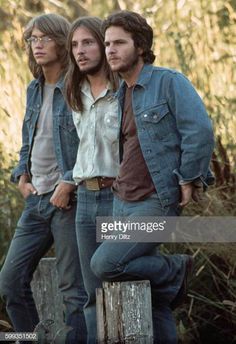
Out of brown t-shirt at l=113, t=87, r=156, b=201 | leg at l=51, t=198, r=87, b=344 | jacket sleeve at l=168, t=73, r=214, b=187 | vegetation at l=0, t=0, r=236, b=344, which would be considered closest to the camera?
jacket sleeve at l=168, t=73, r=214, b=187

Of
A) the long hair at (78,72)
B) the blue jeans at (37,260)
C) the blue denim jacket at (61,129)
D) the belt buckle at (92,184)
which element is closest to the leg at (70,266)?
the blue jeans at (37,260)

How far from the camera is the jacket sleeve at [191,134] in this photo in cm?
421

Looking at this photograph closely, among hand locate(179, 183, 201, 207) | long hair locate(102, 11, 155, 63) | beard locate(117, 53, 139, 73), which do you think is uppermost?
long hair locate(102, 11, 155, 63)

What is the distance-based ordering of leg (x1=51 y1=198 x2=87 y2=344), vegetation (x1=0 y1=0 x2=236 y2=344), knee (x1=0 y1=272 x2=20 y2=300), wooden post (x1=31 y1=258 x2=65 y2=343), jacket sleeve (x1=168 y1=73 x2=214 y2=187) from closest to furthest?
1. jacket sleeve (x1=168 y1=73 x2=214 y2=187)
2. leg (x1=51 y1=198 x2=87 y2=344)
3. knee (x1=0 y1=272 x2=20 y2=300)
4. wooden post (x1=31 y1=258 x2=65 y2=343)
5. vegetation (x1=0 y1=0 x2=236 y2=344)

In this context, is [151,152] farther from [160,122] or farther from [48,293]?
[48,293]

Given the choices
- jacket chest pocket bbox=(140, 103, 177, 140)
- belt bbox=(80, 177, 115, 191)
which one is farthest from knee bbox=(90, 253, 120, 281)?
jacket chest pocket bbox=(140, 103, 177, 140)

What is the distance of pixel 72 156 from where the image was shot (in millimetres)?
4898

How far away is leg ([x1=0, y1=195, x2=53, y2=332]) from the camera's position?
4.95 meters

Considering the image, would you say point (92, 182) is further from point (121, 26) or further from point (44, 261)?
point (44, 261)

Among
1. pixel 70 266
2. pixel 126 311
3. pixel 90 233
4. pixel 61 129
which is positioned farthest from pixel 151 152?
pixel 70 266

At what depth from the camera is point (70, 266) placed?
4879mm

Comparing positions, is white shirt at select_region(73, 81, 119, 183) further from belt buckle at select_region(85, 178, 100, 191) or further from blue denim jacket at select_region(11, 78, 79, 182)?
blue denim jacket at select_region(11, 78, 79, 182)

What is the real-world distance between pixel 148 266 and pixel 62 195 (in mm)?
656

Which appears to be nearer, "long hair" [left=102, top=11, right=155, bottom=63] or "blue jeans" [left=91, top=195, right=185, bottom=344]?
"blue jeans" [left=91, top=195, right=185, bottom=344]
